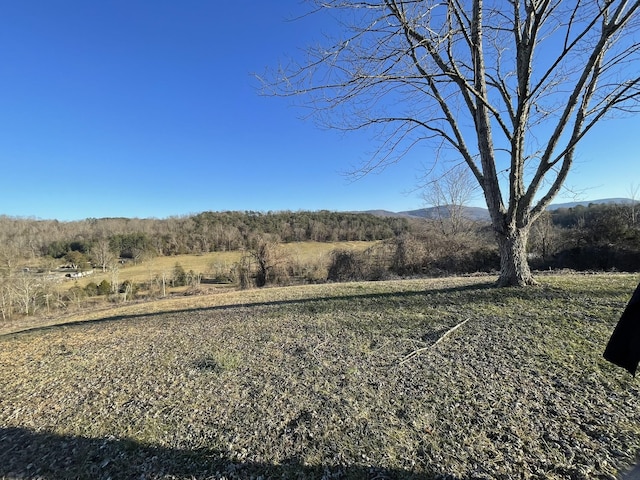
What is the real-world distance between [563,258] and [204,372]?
62.0 ft

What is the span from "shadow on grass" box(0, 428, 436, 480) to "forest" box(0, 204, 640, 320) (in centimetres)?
1366

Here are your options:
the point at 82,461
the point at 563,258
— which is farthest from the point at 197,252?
the point at 82,461

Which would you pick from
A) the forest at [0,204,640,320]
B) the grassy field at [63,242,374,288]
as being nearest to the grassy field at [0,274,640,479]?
the forest at [0,204,640,320]

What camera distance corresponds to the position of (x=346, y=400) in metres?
2.77

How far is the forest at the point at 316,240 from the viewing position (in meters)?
15.6

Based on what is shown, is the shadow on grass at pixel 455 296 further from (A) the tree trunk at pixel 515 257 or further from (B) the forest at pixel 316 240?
(B) the forest at pixel 316 240

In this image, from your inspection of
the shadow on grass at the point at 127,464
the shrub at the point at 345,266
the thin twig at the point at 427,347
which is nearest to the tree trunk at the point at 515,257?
the thin twig at the point at 427,347

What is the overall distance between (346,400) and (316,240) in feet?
131

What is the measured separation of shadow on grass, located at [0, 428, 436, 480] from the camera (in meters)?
2.01

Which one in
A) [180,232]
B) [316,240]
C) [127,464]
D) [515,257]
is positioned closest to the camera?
[127,464]

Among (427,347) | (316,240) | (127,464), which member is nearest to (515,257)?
(427,347)

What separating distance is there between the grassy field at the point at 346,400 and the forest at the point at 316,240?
36.5ft

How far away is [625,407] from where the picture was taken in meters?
2.35

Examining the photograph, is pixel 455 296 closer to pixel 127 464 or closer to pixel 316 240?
pixel 127 464
